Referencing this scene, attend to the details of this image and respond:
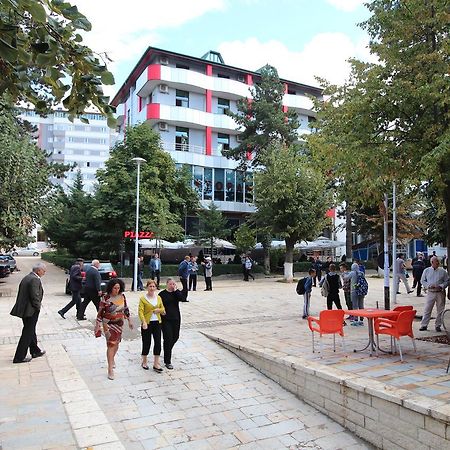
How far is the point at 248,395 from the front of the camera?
648 cm

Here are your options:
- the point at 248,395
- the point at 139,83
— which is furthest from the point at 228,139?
the point at 248,395

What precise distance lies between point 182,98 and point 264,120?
741 cm

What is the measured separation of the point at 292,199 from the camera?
78.6 ft

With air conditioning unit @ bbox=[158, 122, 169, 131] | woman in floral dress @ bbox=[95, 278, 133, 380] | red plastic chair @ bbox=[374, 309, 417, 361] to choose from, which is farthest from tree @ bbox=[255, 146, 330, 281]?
woman in floral dress @ bbox=[95, 278, 133, 380]

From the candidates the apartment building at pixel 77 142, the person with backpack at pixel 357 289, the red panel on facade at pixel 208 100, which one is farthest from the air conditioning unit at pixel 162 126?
the apartment building at pixel 77 142

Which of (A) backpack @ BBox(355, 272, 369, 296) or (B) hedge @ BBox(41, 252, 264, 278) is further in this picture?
(B) hedge @ BBox(41, 252, 264, 278)

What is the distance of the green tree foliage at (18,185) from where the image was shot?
16078 millimetres

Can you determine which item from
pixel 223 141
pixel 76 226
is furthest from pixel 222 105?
pixel 76 226

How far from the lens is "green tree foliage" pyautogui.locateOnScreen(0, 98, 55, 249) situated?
52.7 feet

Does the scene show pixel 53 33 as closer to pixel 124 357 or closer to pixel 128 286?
pixel 124 357

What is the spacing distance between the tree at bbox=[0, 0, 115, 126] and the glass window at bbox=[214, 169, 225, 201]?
105 feet

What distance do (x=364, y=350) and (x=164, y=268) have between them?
1926cm

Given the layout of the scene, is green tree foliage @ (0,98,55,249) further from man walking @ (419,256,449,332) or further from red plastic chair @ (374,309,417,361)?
man walking @ (419,256,449,332)

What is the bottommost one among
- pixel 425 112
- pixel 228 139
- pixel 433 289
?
pixel 433 289
